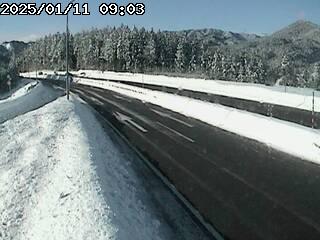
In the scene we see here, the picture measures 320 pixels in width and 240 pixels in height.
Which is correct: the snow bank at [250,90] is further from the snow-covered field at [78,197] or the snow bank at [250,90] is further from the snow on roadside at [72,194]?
the snow-covered field at [78,197]

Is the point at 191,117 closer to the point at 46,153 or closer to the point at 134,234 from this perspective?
the point at 46,153

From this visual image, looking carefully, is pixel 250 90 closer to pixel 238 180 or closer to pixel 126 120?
pixel 126 120

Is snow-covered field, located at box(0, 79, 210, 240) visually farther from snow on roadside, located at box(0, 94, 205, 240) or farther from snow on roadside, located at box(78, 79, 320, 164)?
snow on roadside, located at box(78, 79, 320, 164)

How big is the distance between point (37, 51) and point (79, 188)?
195671mm

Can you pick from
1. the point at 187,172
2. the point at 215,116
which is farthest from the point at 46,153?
the point at 215,116

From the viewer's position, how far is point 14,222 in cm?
851

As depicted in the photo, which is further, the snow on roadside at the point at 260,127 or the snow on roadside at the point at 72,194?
the snow on roadside at the point at 260,127

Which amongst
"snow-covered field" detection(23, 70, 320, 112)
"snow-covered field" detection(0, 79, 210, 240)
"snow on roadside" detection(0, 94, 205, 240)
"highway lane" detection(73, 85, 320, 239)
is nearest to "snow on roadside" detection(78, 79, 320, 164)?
"highway lane" detection(73, 85, 320, 239)

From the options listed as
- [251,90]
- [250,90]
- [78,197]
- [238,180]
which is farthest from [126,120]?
[250,90]

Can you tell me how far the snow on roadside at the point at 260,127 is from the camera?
51.2 ft

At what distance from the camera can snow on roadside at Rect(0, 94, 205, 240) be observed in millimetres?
7703

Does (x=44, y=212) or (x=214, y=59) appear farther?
(x=214, y=59)

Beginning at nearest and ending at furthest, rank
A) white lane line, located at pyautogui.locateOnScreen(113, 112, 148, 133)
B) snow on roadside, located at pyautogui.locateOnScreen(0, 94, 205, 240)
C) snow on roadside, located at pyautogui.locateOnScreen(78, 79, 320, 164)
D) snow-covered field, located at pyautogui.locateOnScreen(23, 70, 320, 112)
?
1. snow on roadside, located at pyautogui.locateOnScreen(0, 94, 205, 240)
2. snow on roadside, located at pyautogui.locateOnScreen(78, 79, 320, 164)
3. white lane line, located at pyautogui.locateOnScreen(113, 112, 148, 133)
4. snow-covered field, located at pyautogui.locateOnScreen(23, 70, 320, 112)

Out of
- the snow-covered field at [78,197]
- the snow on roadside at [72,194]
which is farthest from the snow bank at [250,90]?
the snow-covered field at [78,197]
